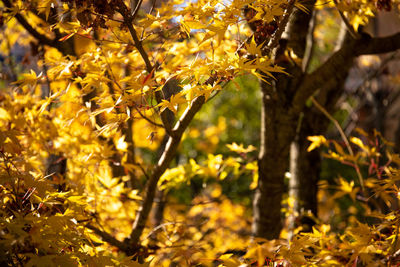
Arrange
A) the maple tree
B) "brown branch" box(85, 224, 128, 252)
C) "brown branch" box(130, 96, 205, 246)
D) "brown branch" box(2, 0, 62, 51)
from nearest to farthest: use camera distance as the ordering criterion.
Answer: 1. the maple tree
2. "brown branch" box(130, 96, 205, 246)
3. "brown branch" box(85, 224, 128, 252)
4. "brown branch" box(2, 0, 62, 51)

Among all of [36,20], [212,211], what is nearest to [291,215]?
[36,20]

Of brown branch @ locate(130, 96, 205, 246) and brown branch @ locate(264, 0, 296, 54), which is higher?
brown branch @ locate(264, 0, 296, 54)

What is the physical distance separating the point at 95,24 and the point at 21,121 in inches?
26.8

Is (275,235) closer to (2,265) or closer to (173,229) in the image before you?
(173,229)

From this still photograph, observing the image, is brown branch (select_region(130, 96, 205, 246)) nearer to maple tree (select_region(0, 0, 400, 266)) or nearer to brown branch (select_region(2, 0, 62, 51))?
maple tree (select_region(0, 0, 400, 266))

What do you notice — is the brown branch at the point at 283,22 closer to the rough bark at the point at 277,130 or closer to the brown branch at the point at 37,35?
the rough bark at the point at 277,130

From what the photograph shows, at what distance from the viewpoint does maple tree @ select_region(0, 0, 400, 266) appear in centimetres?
97

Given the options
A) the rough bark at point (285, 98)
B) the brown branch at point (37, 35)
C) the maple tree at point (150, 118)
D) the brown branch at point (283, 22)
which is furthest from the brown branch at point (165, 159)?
the brown branch at point (37, 35)

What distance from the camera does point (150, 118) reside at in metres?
1.38

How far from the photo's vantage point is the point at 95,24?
3.30 ft

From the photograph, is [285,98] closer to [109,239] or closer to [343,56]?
[343,56]

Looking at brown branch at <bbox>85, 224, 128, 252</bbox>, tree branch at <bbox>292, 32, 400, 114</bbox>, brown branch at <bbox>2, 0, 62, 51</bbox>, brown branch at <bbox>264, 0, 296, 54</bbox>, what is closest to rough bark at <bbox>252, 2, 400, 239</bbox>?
→ tree branch at <bbox>292, 32, 400, 114</bbox>

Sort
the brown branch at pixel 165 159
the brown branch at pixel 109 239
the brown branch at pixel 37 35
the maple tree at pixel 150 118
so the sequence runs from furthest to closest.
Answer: the brown branch at pixel 37 35 → the brown branch at pixel 109 239 → the brown branch at pixel 165 159 → the maple tree at pixel 150 118

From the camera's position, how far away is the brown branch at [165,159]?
120cm
